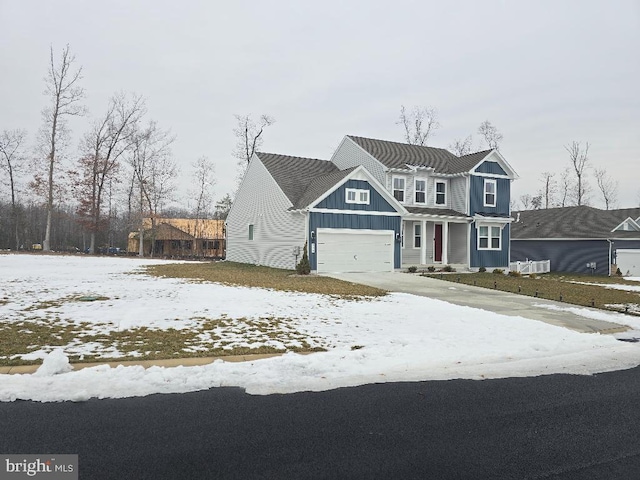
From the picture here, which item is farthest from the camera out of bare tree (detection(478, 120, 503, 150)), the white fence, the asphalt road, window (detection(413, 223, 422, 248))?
bare tree (detection(478, 120, 503, 150))

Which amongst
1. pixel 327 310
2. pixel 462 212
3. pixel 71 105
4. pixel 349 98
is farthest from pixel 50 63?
pixel 327 310

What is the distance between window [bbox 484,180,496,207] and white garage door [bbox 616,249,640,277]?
1074 centimetres

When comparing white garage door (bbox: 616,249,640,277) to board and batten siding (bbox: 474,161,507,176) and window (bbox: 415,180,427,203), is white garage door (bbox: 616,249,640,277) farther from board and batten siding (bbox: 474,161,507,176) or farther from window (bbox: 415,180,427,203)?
window (bbox: 415,180,427,203)

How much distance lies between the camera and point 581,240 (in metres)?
30.5

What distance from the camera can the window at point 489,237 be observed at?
85.6 feet

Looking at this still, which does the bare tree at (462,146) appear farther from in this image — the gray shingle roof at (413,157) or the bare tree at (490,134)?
the gray shingle roof at (413,157)

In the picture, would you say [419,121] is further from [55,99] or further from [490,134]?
[55,99]

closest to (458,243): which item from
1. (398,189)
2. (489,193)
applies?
(489,193)

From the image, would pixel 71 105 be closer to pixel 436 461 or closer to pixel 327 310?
pixel 327 310

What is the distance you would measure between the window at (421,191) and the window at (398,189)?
1.16 meters

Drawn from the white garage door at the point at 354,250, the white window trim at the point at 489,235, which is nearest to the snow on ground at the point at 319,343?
the white garage door at the point at 354,250

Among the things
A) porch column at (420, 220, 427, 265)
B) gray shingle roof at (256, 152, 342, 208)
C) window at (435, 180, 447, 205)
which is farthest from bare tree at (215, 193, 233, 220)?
porch column at (420, 220, 427, 265)

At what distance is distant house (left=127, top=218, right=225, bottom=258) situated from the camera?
169ft

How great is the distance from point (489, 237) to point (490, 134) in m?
24.2
